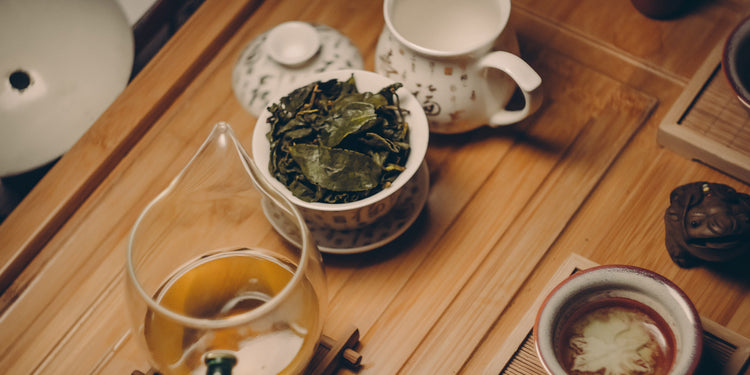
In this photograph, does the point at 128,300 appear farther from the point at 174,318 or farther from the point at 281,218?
the point at 281,218

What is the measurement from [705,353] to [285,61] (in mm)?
646

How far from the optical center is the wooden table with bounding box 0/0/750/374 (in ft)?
2.83

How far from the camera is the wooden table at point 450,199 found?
2.83ft

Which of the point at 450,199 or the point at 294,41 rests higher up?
the point at 294,41

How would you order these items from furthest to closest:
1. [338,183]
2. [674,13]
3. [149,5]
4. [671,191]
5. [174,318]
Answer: [149,5] < [674,13] < [671,191] < [338,183] < [174,318]

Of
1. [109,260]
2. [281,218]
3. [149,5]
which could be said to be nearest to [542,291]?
[281,218]

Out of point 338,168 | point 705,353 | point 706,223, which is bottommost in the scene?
point 705,353

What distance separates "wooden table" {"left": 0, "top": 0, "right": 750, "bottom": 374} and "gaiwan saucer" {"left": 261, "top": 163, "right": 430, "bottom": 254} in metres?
0.03

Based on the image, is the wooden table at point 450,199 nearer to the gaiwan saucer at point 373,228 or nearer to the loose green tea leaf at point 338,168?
the gaiwan saucer at point 373,228

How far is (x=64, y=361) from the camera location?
33.9 inches

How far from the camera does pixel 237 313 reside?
740mm

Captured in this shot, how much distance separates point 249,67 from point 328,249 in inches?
11.6

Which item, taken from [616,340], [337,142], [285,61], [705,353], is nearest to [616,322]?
[616,340]

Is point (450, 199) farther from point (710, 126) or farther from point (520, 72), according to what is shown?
point (710, 126)
